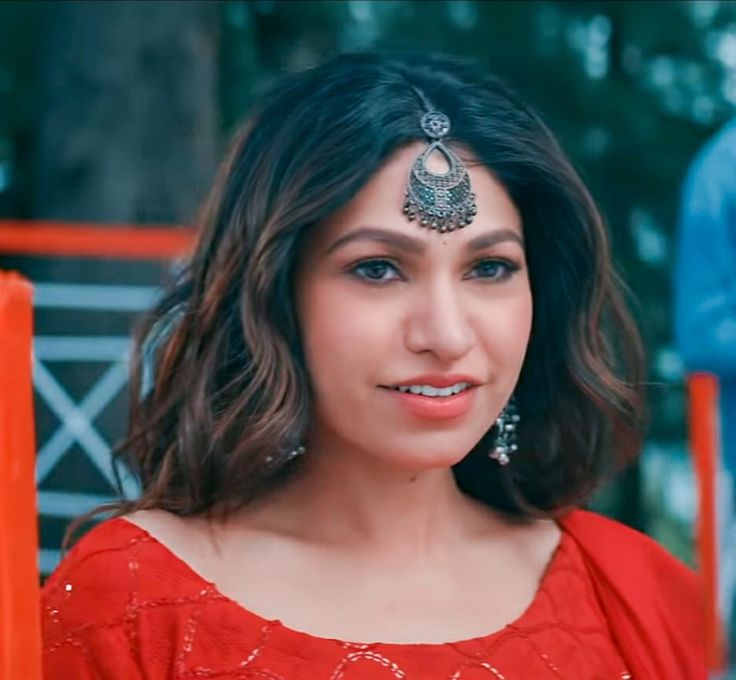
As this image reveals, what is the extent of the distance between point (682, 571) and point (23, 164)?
4261 millimetres

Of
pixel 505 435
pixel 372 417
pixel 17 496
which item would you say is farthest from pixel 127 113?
pixel 17 496

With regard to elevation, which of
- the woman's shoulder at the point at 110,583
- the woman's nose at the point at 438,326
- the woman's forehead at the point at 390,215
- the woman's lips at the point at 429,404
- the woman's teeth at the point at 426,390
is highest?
the woman's forehead at the point at 390,215

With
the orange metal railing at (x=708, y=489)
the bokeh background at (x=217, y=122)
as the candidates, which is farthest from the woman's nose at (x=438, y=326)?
the orange metal railing at (x=708, y=489)

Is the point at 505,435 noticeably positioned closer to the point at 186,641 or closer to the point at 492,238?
the point at 492,238

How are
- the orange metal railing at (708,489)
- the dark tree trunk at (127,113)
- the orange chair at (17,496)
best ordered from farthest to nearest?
the dark tree trunk at (127,113)
the orange metal railing at (708,489)
the orange chair at (17,496)

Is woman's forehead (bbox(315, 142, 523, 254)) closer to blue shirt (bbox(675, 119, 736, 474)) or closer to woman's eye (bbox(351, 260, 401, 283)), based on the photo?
woman's eye (bbox(351, 260, 401, 283))

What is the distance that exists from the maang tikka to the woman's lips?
0.75ft

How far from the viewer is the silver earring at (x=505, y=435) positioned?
2.45 meters

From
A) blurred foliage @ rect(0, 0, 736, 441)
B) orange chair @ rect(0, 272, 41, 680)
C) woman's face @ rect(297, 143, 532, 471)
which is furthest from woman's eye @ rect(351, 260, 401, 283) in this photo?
blurred foliage @ rect(0, 0, 736, 441)

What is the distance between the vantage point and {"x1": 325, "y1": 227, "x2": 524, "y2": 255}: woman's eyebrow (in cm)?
209

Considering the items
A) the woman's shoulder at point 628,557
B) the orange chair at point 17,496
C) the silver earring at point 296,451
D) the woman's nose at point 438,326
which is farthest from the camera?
the woman's shoulder at point 628,557

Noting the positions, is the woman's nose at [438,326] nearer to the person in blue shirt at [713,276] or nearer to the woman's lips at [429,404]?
the woman's lips at [429,404]

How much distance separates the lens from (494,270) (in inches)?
85.9

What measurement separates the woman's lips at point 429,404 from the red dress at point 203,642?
0.33 m
